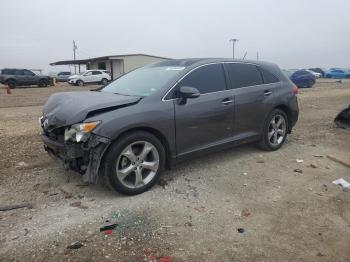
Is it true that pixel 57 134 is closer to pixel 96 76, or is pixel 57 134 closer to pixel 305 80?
pixel 305 80

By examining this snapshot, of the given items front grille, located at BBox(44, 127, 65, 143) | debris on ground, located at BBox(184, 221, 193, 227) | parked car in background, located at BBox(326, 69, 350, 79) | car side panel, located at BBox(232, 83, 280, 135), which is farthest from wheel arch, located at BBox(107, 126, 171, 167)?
parked car in background, located at BBox(326, 69, 350, 79)

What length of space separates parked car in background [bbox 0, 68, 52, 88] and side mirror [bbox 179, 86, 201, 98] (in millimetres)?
28048

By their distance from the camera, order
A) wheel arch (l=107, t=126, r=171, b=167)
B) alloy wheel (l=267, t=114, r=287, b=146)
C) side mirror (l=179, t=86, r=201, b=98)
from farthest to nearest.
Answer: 1. alloy wheel (l=267, t=114, r=287, b=146)
2. side mirror (l=179, t=86, r=201, b=98)
3. wheel arch (l=107, t=126, r=171, b=167)

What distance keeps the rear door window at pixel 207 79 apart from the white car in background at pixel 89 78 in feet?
92.2

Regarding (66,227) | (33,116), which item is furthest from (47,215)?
(33,116)

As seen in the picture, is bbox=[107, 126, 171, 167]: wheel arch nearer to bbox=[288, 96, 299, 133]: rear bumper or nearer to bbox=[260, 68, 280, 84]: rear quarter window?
bbox=[260, 68, 280, 84]: rear quarter window

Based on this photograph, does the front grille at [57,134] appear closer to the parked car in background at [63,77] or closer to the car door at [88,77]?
the car door at [88,77]

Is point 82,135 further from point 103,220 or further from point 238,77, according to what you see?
point 238,77

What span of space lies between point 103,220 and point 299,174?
303 cm

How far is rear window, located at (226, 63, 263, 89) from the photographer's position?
5.51 metres

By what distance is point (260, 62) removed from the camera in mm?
6262

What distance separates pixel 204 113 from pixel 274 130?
194cm

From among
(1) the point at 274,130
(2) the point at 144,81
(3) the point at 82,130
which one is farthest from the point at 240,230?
(1) the point at 274,130

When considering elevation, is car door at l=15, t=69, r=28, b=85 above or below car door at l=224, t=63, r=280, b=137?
above
